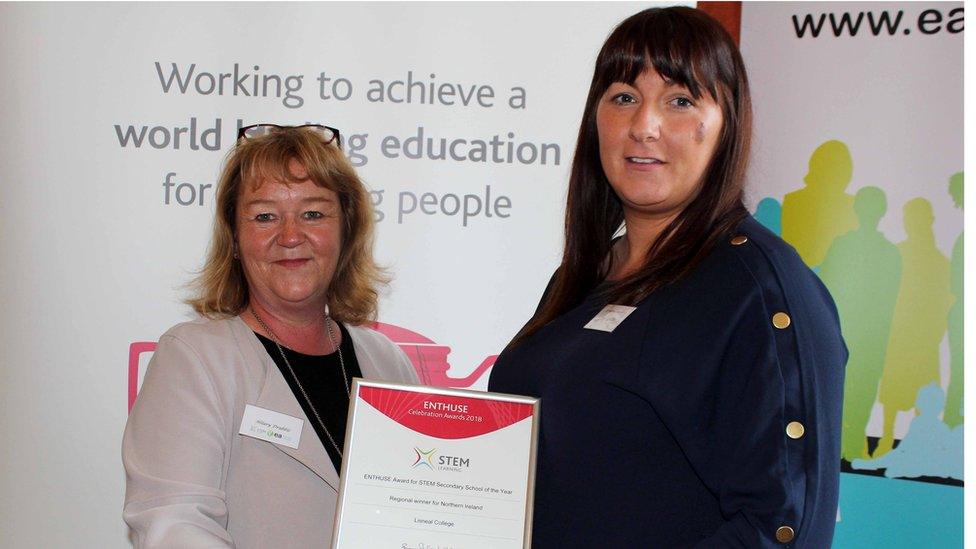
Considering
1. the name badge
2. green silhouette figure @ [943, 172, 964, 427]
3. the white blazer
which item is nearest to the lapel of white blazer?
the white blazer

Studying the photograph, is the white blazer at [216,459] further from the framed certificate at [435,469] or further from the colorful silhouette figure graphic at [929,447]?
the colorful silhouette figure graphic at [929,447]

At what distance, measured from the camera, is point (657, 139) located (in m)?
1.74

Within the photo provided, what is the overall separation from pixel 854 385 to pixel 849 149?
0.79 metres

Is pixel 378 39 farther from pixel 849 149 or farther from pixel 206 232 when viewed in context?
pixel 849 149

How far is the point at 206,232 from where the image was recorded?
294cm

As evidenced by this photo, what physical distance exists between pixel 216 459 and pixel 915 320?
2.23 meters

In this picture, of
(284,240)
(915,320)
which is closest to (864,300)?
(915,320)

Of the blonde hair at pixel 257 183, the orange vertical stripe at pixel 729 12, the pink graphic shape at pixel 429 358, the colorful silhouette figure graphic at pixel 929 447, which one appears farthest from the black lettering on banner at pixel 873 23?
the blonde hair at pixel 257 183

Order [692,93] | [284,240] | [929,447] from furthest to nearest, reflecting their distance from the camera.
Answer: [929,447] → [284,240] → [692,93]

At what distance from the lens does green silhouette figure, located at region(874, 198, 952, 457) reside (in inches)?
119

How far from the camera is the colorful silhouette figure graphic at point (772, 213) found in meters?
3.28

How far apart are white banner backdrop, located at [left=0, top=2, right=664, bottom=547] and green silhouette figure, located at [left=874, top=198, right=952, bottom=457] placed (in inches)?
45.3

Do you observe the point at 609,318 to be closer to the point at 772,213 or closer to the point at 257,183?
the point at 257,183

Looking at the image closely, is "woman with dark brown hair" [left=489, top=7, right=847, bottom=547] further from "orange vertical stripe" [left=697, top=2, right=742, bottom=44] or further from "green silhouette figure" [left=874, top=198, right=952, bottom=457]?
"orange vertical stripe" [left=697, top=2, right=742, bottom=44]
